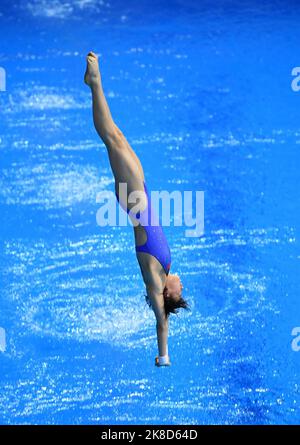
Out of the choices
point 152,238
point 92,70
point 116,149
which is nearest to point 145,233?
point 152,238

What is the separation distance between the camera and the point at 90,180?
8734mm

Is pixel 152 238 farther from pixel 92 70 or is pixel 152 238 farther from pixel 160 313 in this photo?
pixel 92 70

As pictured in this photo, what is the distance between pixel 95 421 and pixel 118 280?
1.19 m

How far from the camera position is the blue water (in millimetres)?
7383

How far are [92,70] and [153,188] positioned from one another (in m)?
2.55

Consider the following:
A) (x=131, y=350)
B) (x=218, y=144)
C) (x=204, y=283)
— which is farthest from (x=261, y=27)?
(x=131, y=350)

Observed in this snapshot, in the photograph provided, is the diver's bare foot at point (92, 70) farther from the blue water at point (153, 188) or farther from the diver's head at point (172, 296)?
the blue water at point (153, 188)

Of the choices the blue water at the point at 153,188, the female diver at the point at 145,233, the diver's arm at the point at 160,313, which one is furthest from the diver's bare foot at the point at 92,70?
the blue water at the point at 153,188

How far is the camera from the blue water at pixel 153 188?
7.38 metres

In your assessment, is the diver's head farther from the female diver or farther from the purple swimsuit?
the purple swimsuit

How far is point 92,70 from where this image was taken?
617 centimetres

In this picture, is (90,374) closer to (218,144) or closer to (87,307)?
(87,307)

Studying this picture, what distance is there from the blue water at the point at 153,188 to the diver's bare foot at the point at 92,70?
6.99ft

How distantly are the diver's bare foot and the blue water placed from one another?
6.99 ft
